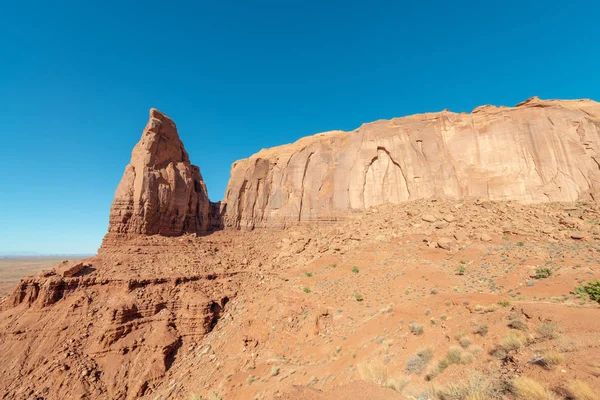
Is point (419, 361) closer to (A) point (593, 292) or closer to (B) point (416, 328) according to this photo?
(B) point (416, 328)

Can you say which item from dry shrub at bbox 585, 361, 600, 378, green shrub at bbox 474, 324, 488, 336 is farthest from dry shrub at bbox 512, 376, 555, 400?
green shrub at bbox 474, 324, 488, 336

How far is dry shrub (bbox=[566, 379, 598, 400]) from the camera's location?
4250 mm

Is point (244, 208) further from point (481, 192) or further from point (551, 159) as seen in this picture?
point (551, 159)

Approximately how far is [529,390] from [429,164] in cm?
3538

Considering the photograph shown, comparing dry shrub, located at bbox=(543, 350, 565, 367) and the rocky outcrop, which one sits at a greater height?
the rocky outcrop

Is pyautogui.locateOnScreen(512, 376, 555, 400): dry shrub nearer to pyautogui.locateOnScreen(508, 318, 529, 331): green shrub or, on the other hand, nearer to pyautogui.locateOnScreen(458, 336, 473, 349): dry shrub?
pyautogui.locateOnScreen(458, 336, 473, 349): dry shrub

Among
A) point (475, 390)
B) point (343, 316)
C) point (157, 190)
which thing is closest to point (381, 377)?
point (475, 390)

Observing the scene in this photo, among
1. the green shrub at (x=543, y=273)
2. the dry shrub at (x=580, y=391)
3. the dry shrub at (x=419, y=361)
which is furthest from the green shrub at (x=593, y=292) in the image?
the dry shrub at (x=580, y=391)

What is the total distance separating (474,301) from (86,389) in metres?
22.7

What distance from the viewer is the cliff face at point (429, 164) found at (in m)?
31.5

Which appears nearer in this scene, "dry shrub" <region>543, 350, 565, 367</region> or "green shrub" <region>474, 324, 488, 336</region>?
"dry shrub" <region>543, 350, 565, 367</region>

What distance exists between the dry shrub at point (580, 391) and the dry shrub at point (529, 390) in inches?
11.7

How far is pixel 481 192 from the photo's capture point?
33.5m

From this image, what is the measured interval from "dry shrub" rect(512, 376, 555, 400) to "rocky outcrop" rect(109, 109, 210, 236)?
31.9 metres
